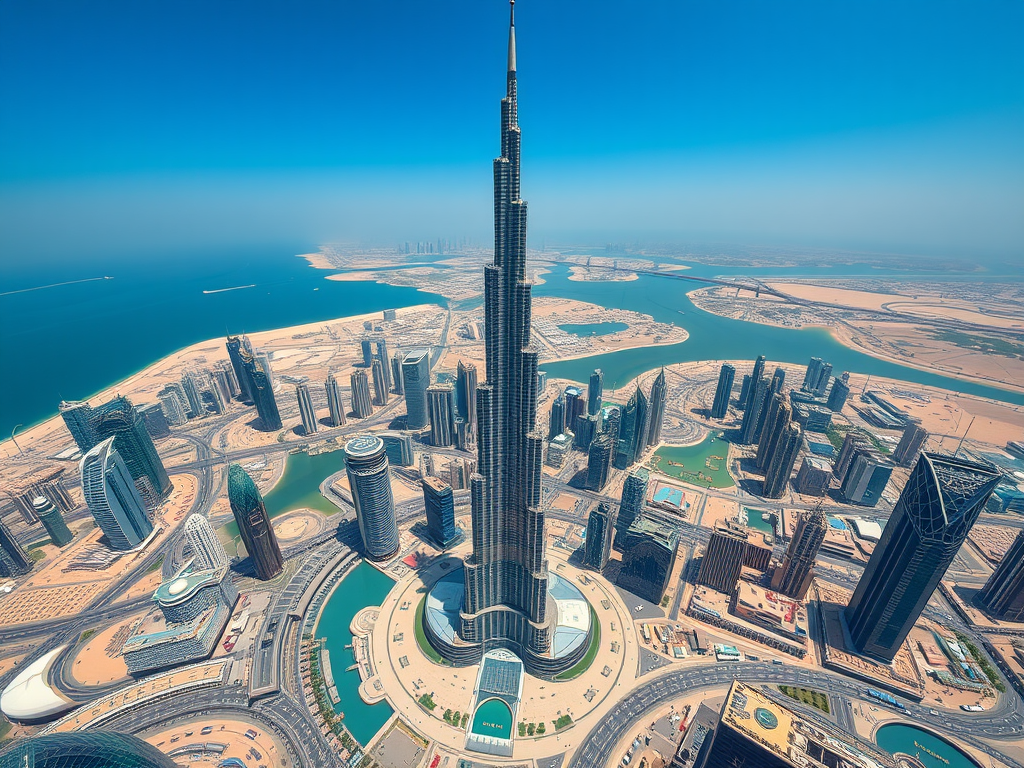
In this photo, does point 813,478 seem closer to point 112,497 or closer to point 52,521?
point 112,497

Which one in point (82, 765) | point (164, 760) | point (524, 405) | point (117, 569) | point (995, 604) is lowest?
point (117, 569)

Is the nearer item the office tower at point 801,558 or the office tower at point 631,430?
the office tower at point 801,558

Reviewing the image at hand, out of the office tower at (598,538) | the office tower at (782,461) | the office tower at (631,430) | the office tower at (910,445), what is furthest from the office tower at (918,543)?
the office tower at (910,445)

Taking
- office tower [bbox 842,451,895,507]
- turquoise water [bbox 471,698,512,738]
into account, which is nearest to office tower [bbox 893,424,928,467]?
office tower [bbox 842,451,895,507]

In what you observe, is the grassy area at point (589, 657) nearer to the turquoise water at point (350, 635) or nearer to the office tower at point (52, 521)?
the turquoise water at point (350, 635)

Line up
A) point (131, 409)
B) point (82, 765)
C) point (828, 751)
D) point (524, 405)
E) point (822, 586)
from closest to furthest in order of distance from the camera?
point (82, 765) < point (828, 751) < point (524, 405) < point (822, 586) < point (131, 409)

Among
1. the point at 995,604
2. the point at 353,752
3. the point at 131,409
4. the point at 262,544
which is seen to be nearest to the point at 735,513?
the point at 995,604

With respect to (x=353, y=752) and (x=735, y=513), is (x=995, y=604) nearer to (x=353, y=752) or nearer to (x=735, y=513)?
(x=735, y=513)
